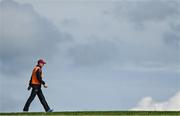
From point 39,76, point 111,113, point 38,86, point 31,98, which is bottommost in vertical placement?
point 111,113

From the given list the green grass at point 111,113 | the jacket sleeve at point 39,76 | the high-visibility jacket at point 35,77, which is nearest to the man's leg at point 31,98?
the high-visibility jacket at point 35,77

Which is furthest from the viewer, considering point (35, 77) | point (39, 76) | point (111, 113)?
point (35, 77)

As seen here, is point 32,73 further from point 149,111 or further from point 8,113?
point 149,111

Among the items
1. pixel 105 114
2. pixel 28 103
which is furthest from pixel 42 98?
pixel 105 114

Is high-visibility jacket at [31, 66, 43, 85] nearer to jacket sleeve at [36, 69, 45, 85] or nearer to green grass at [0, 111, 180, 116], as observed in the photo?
jacket sleeve at [36, 69, 45, 85]

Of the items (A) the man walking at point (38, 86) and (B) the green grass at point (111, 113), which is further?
(A) the man walking at point (38, 86)

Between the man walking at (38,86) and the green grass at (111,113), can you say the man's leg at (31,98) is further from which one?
the green grass at (111,113)

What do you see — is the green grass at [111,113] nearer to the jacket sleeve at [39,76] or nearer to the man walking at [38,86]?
the man walking at [38,86]

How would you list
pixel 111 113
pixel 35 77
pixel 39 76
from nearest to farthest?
1. pixel 111 113
2. pixel 39 76
3. pixel 35 77

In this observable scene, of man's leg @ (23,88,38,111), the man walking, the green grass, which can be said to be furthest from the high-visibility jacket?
the green grass

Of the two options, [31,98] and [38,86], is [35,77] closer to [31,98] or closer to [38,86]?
[38,86]

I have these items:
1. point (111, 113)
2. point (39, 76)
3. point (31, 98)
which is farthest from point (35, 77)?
point (111, 113)

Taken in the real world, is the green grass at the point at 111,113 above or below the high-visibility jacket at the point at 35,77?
below

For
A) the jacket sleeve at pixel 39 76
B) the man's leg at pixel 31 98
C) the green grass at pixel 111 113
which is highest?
the jacket sleeve at pixel 39 76
